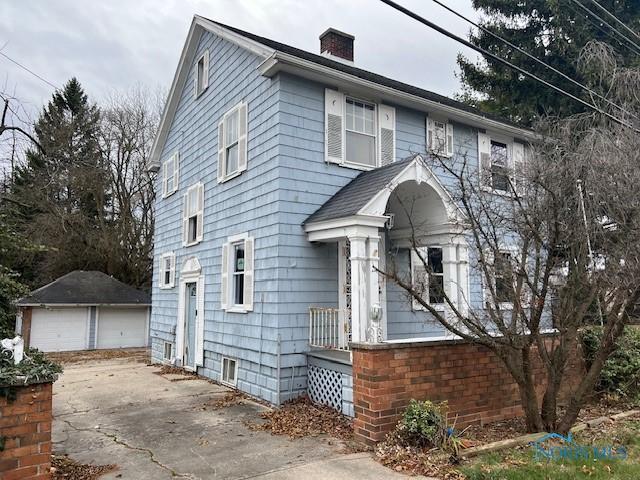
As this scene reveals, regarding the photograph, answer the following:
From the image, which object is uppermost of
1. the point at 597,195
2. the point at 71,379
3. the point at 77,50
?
the point at 77,50

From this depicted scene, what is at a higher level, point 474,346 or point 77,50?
point 77,50

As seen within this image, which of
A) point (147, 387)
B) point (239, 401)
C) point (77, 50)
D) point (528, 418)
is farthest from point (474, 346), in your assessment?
point (77, 50)

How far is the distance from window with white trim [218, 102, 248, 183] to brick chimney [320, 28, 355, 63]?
12.2 ft

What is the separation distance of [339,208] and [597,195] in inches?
151

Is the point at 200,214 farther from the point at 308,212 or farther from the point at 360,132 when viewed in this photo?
the point at 360,132

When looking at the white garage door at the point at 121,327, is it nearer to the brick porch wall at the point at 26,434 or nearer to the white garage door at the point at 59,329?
the white garage door at the point at 59,329

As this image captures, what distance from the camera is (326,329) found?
8539 mm

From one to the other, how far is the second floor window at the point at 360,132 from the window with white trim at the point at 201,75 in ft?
15.3

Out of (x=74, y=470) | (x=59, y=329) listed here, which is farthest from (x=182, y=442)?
(x=59, y=329)

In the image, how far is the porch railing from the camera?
843 centimetres

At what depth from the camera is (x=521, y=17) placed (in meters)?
17.7

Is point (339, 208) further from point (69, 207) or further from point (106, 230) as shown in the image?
point (69, 207)

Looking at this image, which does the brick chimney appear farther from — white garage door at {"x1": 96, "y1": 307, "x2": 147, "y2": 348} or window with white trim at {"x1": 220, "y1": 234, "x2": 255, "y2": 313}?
white garage door at {"x1": 96, "y1": 307, "x2": 147, "y2": 348}

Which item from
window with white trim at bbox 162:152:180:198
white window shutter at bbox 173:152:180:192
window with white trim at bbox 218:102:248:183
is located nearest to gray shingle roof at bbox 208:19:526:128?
window with white trim at bbox 218:102:248:183
